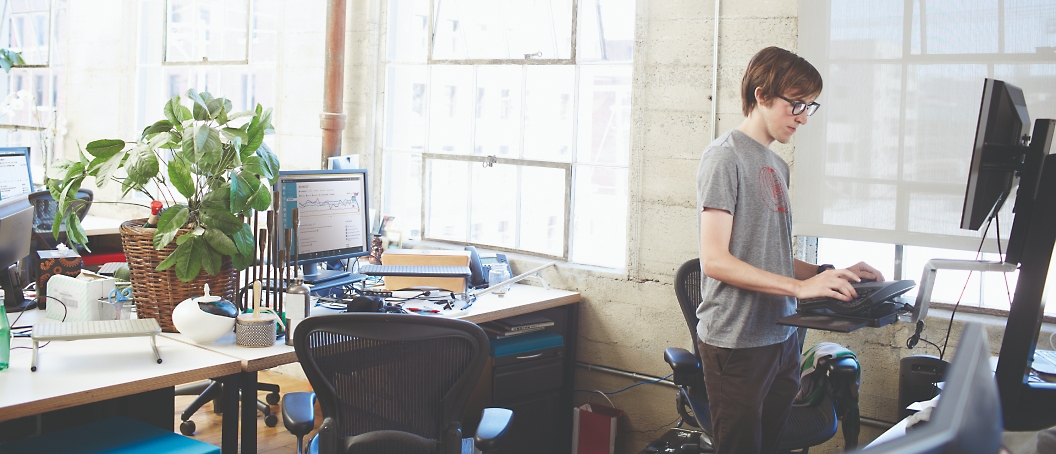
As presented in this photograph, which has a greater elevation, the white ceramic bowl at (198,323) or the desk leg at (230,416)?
the white ceramic bowl at (198,323)

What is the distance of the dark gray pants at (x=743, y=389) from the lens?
223 centimetres

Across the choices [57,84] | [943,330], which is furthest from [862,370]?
[57,84]

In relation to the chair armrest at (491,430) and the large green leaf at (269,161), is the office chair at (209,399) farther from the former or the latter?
the chair armrest at (491,430)

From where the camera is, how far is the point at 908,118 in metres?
→ 3.10

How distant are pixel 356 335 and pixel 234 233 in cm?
89

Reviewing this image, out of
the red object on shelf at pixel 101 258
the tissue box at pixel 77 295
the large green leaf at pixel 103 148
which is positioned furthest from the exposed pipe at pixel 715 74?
the red object on shelf at pixel 101 258

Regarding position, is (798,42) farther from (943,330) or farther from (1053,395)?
(1053,395)

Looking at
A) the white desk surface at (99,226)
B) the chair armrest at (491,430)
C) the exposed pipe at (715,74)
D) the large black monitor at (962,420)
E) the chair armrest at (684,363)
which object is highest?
the exposed pipe at (715,74)

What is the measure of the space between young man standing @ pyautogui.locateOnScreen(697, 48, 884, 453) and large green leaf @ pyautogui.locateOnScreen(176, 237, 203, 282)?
1.55 metres

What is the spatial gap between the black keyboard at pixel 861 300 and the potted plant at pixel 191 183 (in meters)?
1.72

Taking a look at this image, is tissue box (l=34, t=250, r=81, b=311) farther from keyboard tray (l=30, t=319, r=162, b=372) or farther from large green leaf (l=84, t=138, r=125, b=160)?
keyboard tray (l=30, t=319, r=162, b=372)

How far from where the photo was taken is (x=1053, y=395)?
1733 millimetres

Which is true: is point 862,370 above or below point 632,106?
below

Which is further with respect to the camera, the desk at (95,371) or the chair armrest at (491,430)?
the chair armrest at (491,430)
